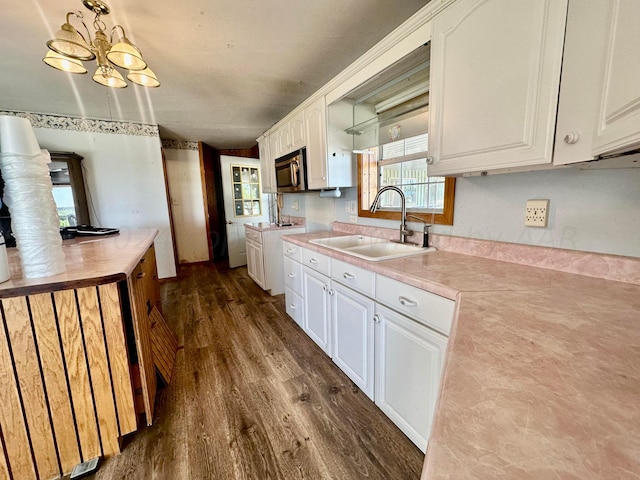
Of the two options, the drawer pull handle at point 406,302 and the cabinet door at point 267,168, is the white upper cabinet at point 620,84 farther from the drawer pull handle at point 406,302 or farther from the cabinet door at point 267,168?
the cabinet door at point 267,168

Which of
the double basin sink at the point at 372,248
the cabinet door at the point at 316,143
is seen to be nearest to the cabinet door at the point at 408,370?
the double basin sink at the point at 372,248

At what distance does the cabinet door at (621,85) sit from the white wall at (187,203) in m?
4.84

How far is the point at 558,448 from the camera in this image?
1.06 ft

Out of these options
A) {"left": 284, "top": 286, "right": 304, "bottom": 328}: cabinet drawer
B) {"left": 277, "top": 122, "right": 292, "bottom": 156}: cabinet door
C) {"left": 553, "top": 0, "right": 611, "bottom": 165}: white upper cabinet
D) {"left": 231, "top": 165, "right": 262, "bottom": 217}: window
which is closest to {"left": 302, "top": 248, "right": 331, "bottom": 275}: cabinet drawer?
{"left": 284, "top": 286, "right": 304, "bottom": 328}: cabinet drawer

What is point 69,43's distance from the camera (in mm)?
1312

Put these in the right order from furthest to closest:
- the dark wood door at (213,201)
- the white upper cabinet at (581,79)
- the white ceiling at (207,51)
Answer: the dark wood door at (213,201), the white ceiling at (207,51), the white upper cabinet at (581,79)

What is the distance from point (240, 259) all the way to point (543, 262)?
4.22 m

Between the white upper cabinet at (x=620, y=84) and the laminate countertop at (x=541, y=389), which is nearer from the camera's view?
the laminate countertop at (x=541, y=389)

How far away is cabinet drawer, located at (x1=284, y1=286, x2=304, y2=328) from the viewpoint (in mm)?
2293

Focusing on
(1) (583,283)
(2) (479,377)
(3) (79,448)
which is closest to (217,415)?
(3) (79,448)

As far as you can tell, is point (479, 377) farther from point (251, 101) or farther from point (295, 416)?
point (251, 101)

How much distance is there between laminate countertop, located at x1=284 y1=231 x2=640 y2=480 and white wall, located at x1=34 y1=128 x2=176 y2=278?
158 inches

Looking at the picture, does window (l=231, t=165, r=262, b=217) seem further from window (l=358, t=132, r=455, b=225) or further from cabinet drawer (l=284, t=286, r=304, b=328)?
window (l=358, t=132, r=455, b=225)

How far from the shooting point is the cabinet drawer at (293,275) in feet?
7.30
